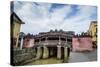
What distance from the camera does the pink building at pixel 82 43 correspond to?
190 cm

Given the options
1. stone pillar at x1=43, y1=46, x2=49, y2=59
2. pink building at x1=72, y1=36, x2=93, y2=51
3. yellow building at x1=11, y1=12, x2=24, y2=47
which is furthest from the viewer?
pink building at x1=72, y1=36, x2=93, y2=51

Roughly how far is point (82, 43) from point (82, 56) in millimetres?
140

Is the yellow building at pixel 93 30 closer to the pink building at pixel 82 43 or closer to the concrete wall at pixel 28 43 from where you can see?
the pink building at pixel 82 43

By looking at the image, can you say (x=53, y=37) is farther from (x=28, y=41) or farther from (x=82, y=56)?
(x=82, y=56)

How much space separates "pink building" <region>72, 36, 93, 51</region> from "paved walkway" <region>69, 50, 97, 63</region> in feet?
0.17

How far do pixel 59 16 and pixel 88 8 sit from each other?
0.36 metres

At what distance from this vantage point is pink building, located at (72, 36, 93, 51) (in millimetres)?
1900

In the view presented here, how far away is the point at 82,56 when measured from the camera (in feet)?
6.34

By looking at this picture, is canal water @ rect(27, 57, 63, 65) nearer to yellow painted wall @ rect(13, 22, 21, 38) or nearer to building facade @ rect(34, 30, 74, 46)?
building facade @ rect(34, 30, 74, 46)

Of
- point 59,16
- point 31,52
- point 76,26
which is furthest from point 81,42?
point 31,52

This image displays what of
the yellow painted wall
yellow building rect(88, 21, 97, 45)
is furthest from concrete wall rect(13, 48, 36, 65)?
yellow building rect(88, 21, 97, 45)

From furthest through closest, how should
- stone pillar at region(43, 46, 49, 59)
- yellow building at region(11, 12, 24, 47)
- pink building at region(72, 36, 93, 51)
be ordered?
pink building at region(72, 36, 93, 51)
stone pillar at region(43, 46, 49, 59)
yellow building at region(11, 12, 24, 47)

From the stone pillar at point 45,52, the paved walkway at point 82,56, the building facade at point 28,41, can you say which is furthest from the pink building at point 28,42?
the paved walkway at point 82,56

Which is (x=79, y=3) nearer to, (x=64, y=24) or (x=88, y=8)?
(x=88, y=8)
